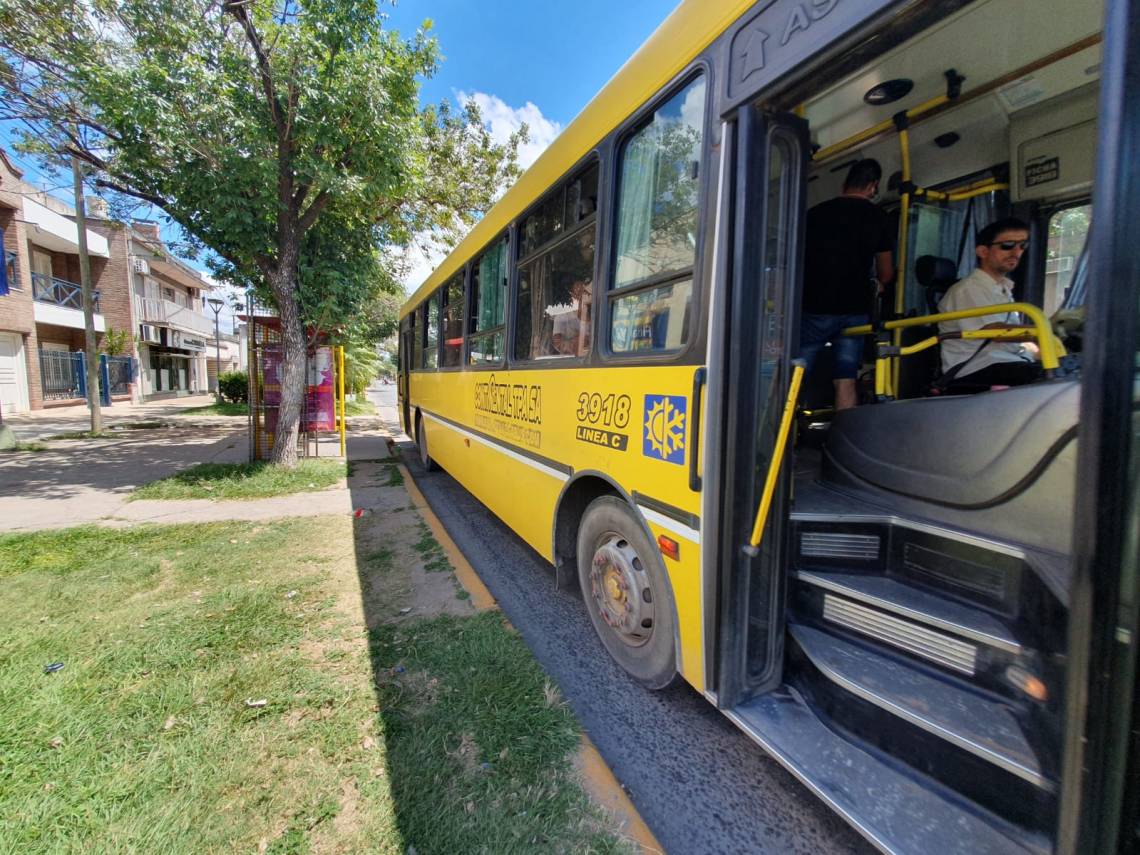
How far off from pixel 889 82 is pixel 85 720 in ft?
17.1

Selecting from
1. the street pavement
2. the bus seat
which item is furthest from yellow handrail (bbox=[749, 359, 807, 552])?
the street pavement

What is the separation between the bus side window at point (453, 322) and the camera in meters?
5.46

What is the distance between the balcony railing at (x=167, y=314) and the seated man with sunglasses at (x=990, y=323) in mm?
30352

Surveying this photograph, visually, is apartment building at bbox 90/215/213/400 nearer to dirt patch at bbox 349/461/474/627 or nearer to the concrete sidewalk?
the concrete sidewalk

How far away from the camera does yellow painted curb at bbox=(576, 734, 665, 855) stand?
175 cm

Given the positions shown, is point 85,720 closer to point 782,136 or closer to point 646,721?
point 646,721

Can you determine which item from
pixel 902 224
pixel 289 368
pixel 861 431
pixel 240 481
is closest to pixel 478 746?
pixel 861 431

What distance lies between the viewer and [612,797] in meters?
1.92

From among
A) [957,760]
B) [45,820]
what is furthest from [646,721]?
[45,820]

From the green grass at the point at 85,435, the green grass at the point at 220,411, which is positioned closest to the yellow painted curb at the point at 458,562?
the green grass at the point at 85,435

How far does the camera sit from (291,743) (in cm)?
216

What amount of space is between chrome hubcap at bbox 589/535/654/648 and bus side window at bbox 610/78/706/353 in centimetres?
103

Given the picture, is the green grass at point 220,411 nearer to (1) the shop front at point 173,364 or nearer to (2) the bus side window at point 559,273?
(1) the shop front at point 173,364

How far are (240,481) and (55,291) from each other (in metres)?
19.7
